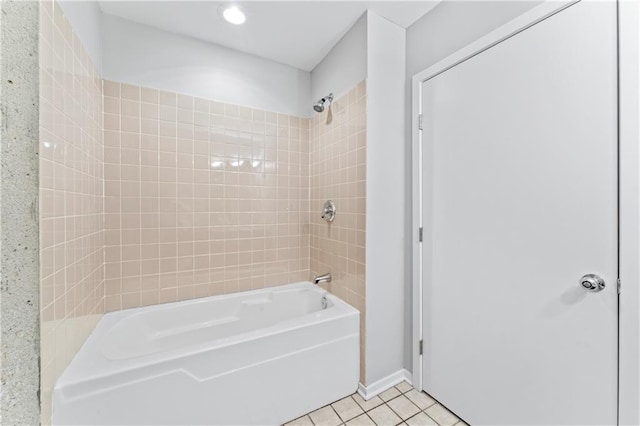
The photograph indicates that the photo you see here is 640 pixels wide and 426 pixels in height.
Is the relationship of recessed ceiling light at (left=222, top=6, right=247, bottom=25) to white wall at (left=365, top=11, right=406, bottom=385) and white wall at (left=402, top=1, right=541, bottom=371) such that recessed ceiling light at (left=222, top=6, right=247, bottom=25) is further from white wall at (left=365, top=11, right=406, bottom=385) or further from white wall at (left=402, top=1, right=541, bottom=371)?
white wall at (left=402, top=1, right=541, bottom=371)

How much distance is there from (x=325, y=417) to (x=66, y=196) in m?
1.73

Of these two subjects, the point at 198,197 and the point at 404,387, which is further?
the point at 198,197

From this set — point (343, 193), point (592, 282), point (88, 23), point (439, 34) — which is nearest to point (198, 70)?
point (88, 23)

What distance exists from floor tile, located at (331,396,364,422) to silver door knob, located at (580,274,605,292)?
1288 mm

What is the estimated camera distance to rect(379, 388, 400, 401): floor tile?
1.62 meters

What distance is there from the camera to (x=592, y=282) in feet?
3.15

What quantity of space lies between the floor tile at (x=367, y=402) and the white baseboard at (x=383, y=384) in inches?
0.7

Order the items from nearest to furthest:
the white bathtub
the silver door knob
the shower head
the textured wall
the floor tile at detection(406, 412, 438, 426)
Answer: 1. the textured wall
2. the silver door knob
3. the white bathtub
4. the floor tile at detection(406, 412, 438, 426)
5. the shower head

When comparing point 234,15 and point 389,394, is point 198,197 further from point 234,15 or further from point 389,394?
point 389,394

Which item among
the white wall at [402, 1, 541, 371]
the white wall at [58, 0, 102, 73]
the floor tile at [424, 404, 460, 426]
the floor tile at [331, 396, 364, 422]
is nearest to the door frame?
the white wall at [402, 1, 541, 371]

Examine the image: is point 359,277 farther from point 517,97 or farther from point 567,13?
point 567,13

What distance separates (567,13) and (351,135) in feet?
3.63

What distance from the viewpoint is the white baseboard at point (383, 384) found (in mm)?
1628

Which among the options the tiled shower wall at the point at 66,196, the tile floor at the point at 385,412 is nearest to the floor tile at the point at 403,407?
the tile floor at the point at 385,412
